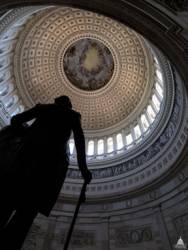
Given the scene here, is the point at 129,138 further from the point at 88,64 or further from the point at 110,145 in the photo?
the point at 88,64

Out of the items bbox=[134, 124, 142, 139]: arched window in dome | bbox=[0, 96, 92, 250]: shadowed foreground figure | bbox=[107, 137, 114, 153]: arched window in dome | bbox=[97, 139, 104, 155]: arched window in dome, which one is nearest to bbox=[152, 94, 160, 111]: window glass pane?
bbox=[134, 124, 142, 139]: arched window in dome

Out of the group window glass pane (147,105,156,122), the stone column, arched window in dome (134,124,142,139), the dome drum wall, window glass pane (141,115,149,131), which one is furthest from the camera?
arched window in dome (134,124,142,139)

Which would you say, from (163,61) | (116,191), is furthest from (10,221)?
(116,191)

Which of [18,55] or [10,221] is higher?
[18,55]

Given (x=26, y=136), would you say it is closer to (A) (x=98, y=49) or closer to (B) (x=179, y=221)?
(B) (x=179, y=221)

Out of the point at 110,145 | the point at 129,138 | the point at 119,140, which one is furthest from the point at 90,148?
the point at 129,138

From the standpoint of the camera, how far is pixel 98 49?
19641 mm

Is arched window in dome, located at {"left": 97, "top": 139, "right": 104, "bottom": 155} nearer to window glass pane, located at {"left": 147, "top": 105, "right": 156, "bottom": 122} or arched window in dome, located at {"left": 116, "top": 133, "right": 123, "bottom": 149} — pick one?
arched window in dome, located at {"left": 116, "top": 133, "right": 123, "bottom": 149}

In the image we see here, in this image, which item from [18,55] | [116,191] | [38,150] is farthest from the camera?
[18,55]

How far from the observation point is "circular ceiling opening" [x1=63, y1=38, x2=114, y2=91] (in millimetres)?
19500

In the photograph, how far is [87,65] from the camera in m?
20.5

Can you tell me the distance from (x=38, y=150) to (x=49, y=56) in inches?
690

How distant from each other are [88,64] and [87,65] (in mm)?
127

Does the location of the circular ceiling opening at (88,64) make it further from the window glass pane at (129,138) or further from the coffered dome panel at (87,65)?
the window glass pane at (129,138)
